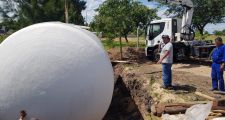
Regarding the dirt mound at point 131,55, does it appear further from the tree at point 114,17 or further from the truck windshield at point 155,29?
the truck windshield at point 155,29

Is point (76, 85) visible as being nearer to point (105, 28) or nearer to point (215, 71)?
point (215, 71)

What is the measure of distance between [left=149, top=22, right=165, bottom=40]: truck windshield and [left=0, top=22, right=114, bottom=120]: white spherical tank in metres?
13.1

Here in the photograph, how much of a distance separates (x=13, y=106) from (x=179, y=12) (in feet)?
103

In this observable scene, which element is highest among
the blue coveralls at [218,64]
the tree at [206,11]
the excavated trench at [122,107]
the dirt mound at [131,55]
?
the tree at [206,11]

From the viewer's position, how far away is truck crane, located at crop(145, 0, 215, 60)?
19344mm

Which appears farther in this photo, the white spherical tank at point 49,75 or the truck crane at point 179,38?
the truck crane at point 179,38

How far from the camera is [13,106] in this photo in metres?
7.09

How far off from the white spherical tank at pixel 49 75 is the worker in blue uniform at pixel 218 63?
401 cm

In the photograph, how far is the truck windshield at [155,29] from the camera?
794 inches

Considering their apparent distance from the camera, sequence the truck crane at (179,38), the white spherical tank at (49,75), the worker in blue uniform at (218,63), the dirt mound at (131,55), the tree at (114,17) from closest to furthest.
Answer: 1. the white spherical tank at (49,75)
2. the worker in blue uniform at (218,63)
3. the truck crane at (179,38)
4. the tree at (114,17)
5. the dirt mound at (131,55)

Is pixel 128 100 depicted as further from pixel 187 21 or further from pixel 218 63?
pixel 187 21

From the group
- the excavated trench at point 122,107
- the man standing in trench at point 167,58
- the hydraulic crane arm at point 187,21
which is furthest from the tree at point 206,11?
the man standing in trench at point 167,58

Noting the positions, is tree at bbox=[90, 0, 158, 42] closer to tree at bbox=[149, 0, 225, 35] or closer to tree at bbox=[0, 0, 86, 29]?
tree at bbox=[149, 0, 225, 35]

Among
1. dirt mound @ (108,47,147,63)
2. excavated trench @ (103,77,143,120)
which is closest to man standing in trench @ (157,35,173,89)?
excavated trench @ (103,77,143,120)
